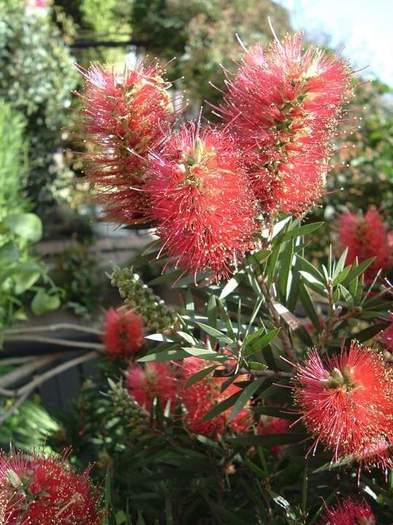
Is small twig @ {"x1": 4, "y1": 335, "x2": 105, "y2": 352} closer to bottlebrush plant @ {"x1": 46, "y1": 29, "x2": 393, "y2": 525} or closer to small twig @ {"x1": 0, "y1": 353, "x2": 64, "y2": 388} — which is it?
small twig @ {"x1": 0, "y1": 353, "x2": 64, "y2": 388}

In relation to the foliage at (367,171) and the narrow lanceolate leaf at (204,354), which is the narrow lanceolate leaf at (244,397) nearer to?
the narrow lanceolate leaf at (204,354)

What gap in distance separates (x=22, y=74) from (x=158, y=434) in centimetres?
197

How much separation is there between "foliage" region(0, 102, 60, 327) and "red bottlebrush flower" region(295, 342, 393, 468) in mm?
1165

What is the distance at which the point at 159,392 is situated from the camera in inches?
25.7

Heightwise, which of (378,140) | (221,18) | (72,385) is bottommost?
(72,385)

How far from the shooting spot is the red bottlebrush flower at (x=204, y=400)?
55 cm

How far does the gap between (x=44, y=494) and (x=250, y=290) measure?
0.94 ft

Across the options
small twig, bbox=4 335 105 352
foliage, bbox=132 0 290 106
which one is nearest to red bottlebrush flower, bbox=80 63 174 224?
small twig, bbox=4 335 105 352

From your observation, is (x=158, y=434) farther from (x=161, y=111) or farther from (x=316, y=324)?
(x=161, y=111)

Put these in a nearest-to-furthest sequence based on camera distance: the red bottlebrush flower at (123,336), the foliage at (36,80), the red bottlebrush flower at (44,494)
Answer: the red bottlebrush flower at (44,494), the red bottlebrush flower at (123,336), the foliage at (36,80)

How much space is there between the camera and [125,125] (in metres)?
0.43

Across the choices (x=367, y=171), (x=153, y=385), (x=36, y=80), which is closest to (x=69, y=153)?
(x=36, y=80)

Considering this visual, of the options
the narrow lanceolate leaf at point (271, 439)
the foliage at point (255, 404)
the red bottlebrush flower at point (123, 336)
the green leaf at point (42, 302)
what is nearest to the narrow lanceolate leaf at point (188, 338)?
the foliage at point (255, 404)

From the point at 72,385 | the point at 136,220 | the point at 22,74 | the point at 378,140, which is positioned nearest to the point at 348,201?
the point at 378,140
